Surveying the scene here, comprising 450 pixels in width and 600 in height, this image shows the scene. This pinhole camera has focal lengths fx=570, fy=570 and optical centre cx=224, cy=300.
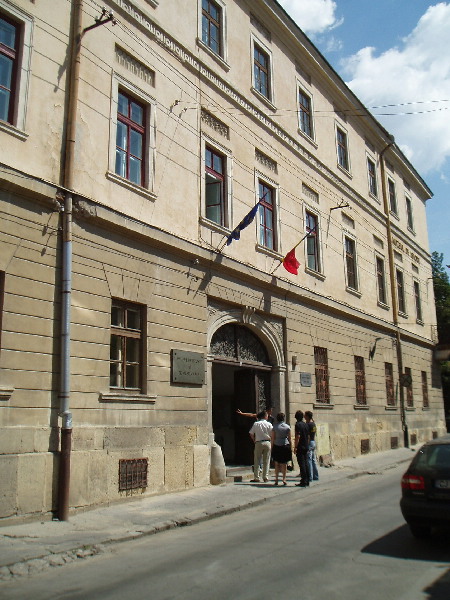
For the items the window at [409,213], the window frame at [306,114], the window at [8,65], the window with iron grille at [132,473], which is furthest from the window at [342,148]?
the window with iron grille at [132,473]

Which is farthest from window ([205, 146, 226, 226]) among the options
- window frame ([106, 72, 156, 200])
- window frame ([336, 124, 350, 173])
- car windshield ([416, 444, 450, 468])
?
window frame ([336, 124, 350, 173])

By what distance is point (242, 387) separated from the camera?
1520 centimetres

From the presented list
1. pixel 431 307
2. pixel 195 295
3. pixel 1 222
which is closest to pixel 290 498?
pixel 195 295

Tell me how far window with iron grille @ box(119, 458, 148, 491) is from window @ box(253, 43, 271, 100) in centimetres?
1116

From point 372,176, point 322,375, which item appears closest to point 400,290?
point 372,176

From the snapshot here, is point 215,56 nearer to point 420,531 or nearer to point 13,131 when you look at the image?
point 13,131

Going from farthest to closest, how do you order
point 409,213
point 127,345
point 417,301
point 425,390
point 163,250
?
point 409,213 < point 417,301 < point 425,390 < point 163,250 < point 127,345

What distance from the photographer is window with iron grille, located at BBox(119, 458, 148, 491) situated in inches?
393

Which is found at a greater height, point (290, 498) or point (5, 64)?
point (5, 64)

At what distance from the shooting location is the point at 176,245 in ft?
39.3

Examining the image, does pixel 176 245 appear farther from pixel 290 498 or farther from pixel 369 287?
pixel 369 287

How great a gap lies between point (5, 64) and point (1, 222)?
2751 millimetres

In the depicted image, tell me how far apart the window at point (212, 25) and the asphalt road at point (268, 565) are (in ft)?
38.6

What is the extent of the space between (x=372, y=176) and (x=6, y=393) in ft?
67.4
